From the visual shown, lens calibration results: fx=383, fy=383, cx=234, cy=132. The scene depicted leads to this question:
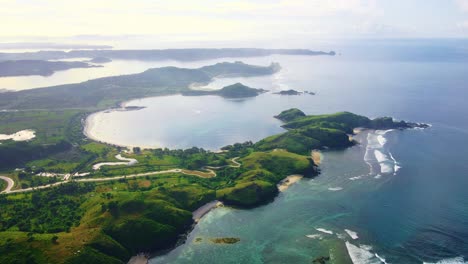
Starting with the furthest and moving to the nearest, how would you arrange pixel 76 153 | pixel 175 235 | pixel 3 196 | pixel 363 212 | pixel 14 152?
pixel 76 153 < pixel 14 152 < pixel 3 196 < pixel 363 212 < pixel 175 235

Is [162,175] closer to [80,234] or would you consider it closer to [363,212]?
[80,234]

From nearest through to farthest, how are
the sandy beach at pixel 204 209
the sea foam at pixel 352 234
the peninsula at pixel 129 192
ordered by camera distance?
the peninsula at pixel 129 192 < the sea foam at pixel 352 234 < the sandy beach at pixel 204 209

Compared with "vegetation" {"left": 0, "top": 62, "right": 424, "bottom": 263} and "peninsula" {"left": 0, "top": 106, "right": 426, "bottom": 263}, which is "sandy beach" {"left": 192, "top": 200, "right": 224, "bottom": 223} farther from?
"vegetation" {"left": 0, "top": 62, "right": 424, "bottom": 263}

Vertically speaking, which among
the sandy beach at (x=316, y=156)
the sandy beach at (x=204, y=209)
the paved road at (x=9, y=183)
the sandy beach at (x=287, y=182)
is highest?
the sandy beach at (x=316, y=156)

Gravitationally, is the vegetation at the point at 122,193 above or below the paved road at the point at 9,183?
above

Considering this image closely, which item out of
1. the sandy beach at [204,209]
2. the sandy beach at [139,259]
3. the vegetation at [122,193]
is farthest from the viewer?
the sandy beach at [204,209]

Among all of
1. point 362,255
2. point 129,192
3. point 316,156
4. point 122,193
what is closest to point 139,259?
point 122,193

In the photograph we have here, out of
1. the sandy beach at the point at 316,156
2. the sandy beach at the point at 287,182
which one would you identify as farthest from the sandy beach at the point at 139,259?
the sandy beach at the point at 316,156

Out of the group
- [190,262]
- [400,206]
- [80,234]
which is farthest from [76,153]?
[400,206]

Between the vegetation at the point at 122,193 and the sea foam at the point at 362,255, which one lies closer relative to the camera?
the sea foam at the point at 362,255

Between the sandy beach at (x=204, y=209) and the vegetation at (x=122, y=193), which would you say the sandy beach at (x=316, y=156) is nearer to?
the vegetation at (x=122, y=193)

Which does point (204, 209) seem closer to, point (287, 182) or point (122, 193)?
point (122, 193)
